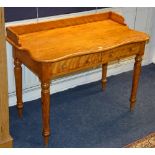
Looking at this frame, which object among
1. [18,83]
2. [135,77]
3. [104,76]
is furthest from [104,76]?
[18,83]

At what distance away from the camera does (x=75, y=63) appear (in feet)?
9.32

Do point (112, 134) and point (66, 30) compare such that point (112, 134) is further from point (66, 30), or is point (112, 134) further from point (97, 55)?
point (66, 30)

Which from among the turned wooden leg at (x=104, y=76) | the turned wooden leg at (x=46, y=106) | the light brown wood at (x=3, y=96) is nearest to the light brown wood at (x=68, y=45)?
the turned wooden leg at (x=46, y=106)

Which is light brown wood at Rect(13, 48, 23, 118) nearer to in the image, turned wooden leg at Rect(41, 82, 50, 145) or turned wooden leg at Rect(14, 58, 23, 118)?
turned wooden leg at Rect(14, 58, 23, 118)

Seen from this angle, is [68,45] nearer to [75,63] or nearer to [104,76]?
[75,63]

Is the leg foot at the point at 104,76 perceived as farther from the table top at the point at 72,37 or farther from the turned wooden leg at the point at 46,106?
the turned wooden leg at the point at 46,106

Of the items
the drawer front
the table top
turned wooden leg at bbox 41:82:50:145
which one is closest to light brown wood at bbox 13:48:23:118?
the table top

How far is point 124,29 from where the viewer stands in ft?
10.9

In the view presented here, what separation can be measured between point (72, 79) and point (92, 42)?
95 cm

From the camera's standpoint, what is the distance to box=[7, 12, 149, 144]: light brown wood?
277cm

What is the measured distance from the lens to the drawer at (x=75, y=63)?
9.08 ft

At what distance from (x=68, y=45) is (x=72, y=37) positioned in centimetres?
18

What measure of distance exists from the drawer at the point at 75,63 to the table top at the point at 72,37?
0.17 feet
